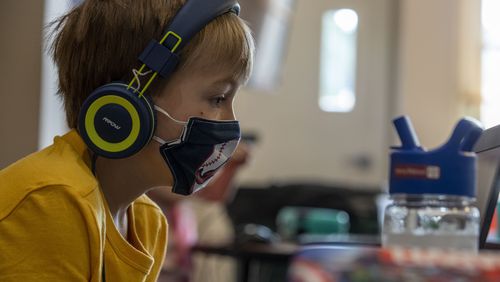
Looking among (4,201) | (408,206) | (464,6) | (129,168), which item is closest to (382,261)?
(408,206)

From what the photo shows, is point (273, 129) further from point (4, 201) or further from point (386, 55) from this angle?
point (4, 201)

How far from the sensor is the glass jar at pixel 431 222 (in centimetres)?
66

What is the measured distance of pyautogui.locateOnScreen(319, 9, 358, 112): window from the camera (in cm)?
447

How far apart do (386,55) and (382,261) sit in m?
4.05

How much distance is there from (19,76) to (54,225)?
4.06 feet

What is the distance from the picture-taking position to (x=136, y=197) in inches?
43.5

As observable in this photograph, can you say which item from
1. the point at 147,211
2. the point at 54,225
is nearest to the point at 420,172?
the point at 54,225

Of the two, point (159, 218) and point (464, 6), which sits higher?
point (464, 6)

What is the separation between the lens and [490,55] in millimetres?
4117

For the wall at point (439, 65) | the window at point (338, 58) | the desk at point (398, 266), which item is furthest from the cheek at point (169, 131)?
the window at point (338, 58)

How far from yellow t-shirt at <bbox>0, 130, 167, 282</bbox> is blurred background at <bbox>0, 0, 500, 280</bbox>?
2.50m

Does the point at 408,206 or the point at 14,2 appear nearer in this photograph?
the point at 408,206

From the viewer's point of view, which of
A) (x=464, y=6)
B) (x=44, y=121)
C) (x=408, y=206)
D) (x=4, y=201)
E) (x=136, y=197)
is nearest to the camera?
(x=408, y=206)

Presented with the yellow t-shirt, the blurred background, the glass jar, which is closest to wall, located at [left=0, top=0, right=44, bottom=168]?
the yellow t-shirt
